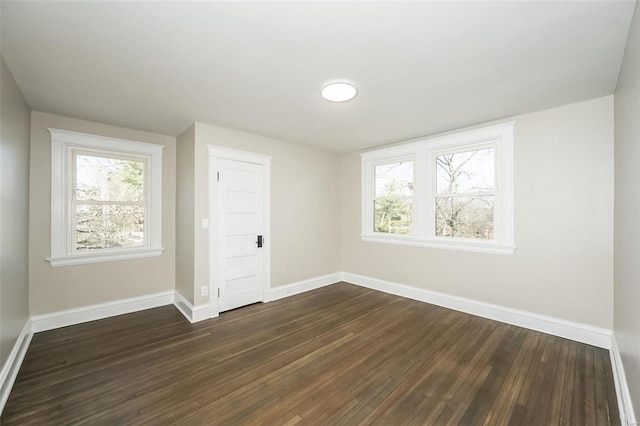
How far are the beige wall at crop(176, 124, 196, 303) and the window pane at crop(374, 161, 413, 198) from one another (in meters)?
3.08

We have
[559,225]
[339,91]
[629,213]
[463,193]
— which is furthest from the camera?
[463,193]

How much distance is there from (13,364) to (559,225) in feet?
17.9

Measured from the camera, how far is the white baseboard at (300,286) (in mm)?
4137

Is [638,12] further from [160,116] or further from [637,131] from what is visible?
[160,116]

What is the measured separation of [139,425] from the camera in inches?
67.0

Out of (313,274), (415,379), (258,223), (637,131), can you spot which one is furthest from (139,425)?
(637,131)

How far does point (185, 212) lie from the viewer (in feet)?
12.0

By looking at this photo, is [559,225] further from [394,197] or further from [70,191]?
[70,191]

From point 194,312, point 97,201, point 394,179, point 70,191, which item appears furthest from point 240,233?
→ point 394,179

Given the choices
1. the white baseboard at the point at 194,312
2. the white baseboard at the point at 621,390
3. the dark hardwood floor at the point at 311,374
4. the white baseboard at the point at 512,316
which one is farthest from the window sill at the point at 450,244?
the white baseboard at the point at 194,312

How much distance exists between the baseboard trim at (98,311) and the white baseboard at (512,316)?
3.55 metres

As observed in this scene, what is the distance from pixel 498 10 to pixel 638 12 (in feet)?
2.35

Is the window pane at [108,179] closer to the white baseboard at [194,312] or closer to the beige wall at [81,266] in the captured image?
the beige wall at [81,266]

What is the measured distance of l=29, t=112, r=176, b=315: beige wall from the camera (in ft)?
9.96
